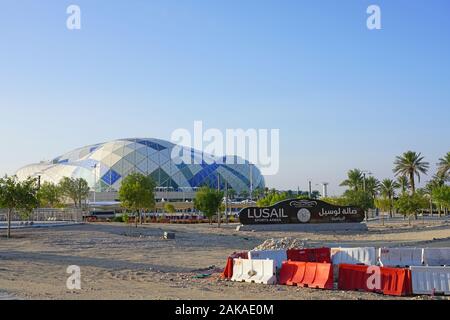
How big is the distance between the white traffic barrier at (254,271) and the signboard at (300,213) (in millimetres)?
34050

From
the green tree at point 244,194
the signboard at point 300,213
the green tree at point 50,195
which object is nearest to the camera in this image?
the signboard at point 300,213

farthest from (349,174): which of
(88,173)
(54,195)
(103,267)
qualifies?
(103,267)

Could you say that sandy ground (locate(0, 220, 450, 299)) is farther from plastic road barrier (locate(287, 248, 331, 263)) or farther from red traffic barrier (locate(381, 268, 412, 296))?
plastic road barrier (locate(287, 248, 331, 263))

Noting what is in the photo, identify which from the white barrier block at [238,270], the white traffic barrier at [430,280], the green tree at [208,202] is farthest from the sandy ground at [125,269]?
the green tree at [208,202]

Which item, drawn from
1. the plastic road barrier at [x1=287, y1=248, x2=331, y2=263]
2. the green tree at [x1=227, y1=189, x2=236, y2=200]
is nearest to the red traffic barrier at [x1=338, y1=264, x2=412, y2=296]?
the plastic road barrier at [x1=287, y1=248, x2=331, y2=263]

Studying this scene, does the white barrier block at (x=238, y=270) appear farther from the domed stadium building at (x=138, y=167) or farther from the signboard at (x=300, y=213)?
the domed stadium building at (x=138, y=167)

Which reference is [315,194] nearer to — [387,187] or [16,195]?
[387,187]

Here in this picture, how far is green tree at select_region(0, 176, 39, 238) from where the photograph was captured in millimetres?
36906

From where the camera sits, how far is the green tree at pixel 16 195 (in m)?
36.9

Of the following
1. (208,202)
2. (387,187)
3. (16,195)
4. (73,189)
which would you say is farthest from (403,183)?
(16,195)

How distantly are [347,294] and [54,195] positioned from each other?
7180 cm

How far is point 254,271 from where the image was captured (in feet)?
55.0

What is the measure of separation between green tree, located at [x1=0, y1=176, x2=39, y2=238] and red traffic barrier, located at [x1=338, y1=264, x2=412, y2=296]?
1097 inches
